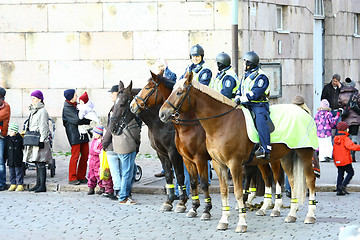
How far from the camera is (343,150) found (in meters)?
13.5

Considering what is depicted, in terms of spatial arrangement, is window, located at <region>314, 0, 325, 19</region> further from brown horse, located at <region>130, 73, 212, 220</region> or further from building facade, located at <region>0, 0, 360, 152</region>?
brown horse, located at <region>130, 73, 212, 220</region>

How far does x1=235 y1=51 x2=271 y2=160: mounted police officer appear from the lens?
34.8ft

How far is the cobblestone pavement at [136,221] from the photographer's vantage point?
992cm

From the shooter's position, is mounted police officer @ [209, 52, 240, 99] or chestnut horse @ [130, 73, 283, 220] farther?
mounted police officer @ [209, 52, 240, 99]

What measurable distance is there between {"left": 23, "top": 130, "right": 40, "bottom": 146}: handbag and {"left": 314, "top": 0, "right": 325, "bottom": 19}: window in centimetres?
1225

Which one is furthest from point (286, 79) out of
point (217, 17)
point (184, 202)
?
point (184, 202)

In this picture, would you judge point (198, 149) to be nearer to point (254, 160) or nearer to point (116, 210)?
point (254, 160)

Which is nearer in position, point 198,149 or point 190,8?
point 198,149

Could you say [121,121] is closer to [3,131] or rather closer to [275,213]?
[275,213]

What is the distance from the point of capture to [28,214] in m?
11.6

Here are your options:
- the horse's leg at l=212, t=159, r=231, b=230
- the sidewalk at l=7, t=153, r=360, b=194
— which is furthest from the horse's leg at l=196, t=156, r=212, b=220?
the sidewalk at l=7, t=153, r=360, b=194

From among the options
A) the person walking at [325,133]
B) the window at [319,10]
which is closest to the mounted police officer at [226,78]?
the person walking at [325,133]

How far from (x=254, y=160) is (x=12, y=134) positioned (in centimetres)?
562

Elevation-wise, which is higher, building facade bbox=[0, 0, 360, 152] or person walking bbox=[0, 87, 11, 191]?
building facade bbox=[0, 0, 360, 152]
